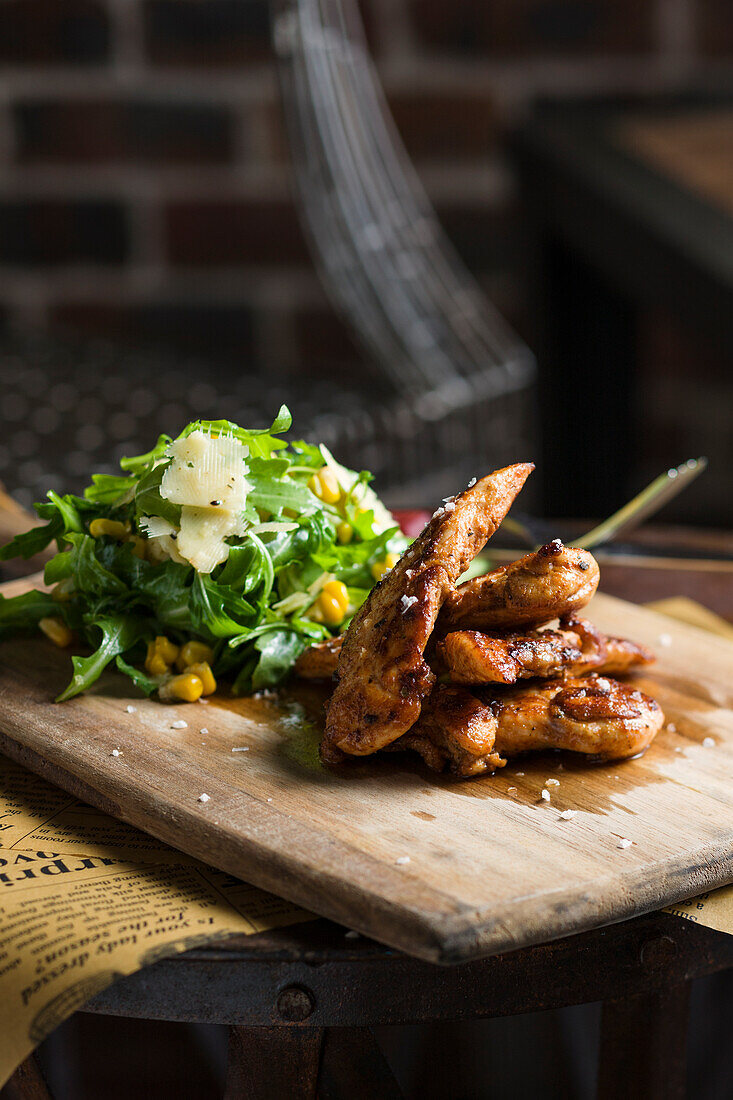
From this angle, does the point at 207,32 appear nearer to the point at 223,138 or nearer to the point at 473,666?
the point at 223,138

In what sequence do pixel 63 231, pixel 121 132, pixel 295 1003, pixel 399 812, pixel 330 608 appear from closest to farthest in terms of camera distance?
pixel 295 1003
pixel 399 812
pixel 330 608
pixel 121 132
pixel 63 231

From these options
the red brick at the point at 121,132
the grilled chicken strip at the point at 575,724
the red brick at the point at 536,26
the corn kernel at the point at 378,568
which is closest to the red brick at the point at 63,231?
the red brick at the point at 121,132

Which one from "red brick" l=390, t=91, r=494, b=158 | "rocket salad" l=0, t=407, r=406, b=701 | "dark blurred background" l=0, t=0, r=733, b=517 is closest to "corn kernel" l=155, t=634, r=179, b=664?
"rocket salad" l=0, t=407, r=406, b=701

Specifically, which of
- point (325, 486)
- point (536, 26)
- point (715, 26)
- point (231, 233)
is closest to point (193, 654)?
point (325, 486)

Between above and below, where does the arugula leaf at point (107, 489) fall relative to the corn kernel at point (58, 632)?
above

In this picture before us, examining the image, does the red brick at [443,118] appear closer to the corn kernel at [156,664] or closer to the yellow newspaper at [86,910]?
the corn kernel at [156,664]

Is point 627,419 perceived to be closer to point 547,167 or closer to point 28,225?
point 547,167

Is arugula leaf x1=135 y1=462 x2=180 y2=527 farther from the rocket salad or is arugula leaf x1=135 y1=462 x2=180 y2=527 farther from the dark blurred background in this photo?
the dark blurred background
